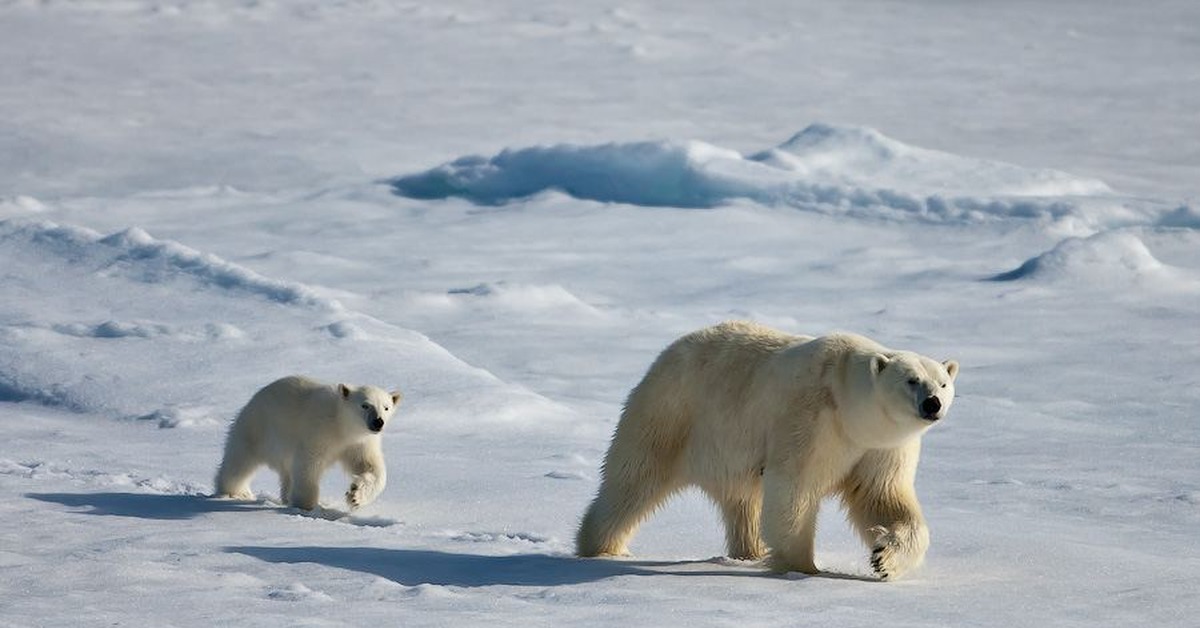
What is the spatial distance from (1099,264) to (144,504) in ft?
28.0

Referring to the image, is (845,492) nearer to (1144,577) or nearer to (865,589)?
(865,589)

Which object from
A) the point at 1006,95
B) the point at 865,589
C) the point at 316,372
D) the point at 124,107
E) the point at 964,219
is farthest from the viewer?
the point at 1006,95

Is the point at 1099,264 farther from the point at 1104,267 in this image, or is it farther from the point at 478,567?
the point at 478,567

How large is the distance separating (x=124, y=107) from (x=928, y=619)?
18560mm

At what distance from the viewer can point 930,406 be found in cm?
455

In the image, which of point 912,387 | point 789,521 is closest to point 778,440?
point 789,521

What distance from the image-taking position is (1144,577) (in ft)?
15.9

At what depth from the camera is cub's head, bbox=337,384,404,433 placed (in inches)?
241

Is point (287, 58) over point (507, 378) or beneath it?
over

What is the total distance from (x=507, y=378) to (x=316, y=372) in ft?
4.75

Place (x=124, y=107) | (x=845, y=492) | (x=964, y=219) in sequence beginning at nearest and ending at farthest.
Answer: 1. (x=845, y=492)
2. (x=964, y=219)
3. (x=124, y=107)

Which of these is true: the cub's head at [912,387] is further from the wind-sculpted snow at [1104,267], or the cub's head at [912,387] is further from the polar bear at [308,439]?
the wind-sculpted snow at [1104,267]

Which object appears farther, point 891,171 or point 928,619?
point 891,171

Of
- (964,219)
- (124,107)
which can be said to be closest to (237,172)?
(124,107)
